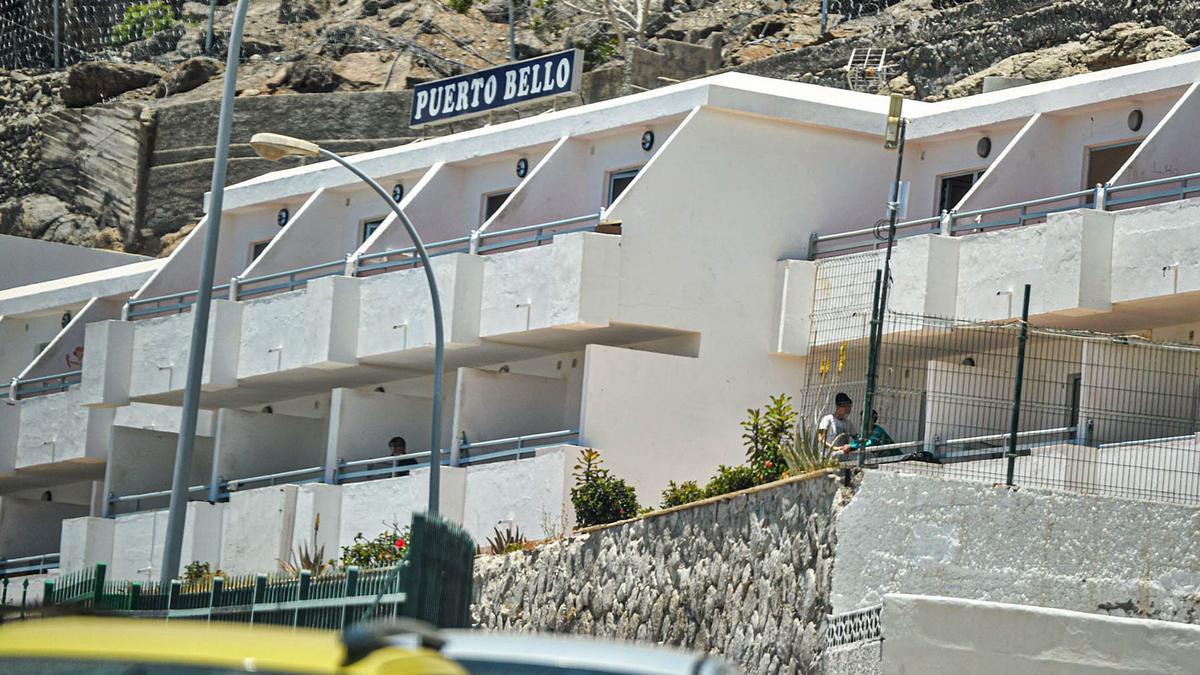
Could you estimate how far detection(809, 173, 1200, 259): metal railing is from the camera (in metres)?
29.2

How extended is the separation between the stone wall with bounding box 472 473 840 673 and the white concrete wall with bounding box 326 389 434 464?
8.40 m

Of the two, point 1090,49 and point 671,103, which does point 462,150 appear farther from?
point 1090,49

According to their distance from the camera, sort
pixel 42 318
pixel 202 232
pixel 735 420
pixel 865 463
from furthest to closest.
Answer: pixel 42 318, pixel 202 232, pixel 735 420, pixel 865 463

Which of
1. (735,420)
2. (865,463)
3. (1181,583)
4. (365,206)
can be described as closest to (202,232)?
(365,206)

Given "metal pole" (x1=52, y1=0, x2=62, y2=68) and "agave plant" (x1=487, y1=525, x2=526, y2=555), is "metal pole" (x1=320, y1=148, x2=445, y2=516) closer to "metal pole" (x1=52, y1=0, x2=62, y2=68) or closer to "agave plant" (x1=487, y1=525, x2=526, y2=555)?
"agave plant" (x1=487, y1=525, x2=526, y2=555)

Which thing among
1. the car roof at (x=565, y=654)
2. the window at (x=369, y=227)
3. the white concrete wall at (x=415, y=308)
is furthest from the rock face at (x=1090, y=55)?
the car roof at (x=565, y=654)

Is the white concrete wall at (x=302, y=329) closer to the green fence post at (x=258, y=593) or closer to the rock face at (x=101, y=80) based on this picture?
the green fence post at (x=258, y=593)

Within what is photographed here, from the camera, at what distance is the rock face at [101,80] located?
64.2 meters

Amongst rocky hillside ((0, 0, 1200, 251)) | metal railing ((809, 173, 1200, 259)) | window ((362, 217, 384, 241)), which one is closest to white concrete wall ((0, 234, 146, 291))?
rocky hillside ((0, 0, 1200, 251))

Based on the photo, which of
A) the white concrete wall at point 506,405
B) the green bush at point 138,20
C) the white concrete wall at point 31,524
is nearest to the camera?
the white concrete wall at point 506,405

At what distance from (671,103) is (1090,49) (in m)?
14.2

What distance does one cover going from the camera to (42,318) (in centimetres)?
4762

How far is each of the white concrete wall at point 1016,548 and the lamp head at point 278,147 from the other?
27.2ft

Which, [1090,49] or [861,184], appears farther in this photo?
[1090,49]
